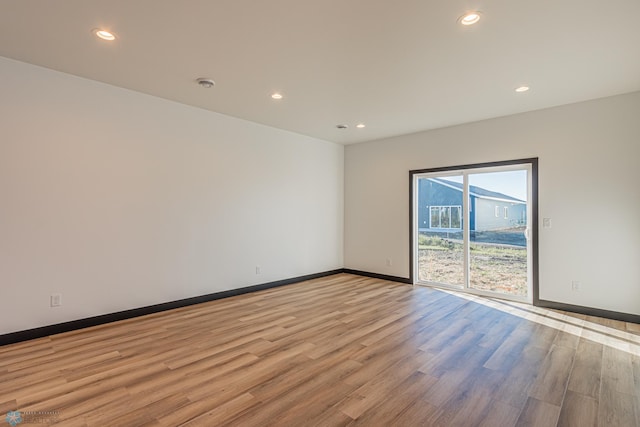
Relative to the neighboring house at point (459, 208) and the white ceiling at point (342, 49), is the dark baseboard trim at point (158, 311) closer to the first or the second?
the neighboring house at point (459, 208)

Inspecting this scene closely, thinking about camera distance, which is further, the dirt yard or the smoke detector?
the dirt yard

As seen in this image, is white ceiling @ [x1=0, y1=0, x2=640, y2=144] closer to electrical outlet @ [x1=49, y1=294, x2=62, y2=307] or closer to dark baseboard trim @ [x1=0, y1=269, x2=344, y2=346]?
electrical outlet @ [x1=49, y1=294, x2=62, y2=307]


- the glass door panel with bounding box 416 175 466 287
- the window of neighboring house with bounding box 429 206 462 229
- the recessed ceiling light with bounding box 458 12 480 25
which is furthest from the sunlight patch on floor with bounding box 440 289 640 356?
the recessed ceiling light with bounding box 458 12 480 25

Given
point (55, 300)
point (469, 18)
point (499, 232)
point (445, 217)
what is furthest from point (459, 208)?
point (55, 300)

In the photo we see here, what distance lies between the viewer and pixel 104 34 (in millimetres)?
2594

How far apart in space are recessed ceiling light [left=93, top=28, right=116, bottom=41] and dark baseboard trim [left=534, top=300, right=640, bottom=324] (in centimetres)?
571

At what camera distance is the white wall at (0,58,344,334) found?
3098 millimetres

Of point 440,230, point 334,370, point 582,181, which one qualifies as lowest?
point 334,370

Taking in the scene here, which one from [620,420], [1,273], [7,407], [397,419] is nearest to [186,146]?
[1,273]

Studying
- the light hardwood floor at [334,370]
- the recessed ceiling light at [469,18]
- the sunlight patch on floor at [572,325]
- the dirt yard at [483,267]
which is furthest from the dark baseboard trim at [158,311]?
the recessed ceiling light at [469,18]

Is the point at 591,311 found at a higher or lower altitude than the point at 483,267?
lower

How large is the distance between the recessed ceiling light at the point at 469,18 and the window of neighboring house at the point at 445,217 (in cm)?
336

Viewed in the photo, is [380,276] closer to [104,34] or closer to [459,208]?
[459,208]

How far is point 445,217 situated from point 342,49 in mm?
3583
